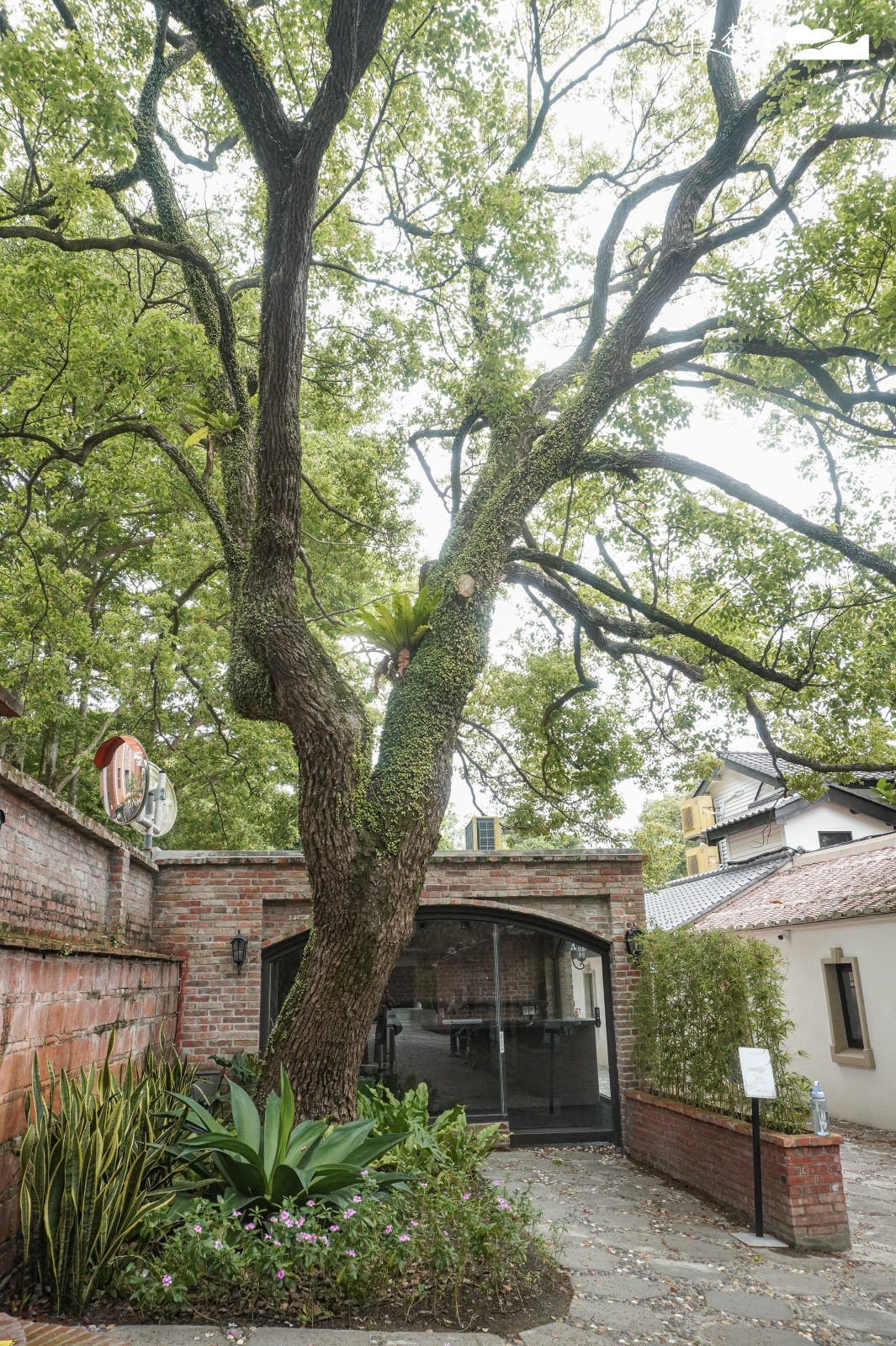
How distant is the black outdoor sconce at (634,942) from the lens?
893 cm

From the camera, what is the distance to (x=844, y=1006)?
11.1 meters

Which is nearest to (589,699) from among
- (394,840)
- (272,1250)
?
(394,840)

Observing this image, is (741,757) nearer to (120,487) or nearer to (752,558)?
(752,558)

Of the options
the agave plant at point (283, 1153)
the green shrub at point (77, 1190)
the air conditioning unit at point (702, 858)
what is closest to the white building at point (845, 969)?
the agave plant at point (283, 1153)

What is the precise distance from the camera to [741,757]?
62.1ft

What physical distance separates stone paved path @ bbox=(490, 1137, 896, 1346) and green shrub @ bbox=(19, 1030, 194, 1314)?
1803 mm

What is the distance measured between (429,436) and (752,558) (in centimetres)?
341

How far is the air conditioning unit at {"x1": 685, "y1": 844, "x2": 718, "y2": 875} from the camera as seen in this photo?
24.3 meters

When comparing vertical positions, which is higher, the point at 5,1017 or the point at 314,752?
the point at 314,752

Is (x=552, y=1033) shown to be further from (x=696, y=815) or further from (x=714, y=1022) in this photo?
(x=696, y=815)

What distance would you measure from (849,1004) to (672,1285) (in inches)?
300

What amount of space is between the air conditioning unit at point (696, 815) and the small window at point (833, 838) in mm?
7692

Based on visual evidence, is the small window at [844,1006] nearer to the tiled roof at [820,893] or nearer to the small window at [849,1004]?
the small window at [849,1004]

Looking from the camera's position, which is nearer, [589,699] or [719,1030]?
[719,1030]
